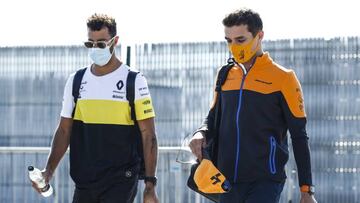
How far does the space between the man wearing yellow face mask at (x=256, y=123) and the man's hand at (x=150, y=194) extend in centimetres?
51

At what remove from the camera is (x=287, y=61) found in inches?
1147

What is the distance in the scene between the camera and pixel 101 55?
591 cm

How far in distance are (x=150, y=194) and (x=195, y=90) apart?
25.8 meters

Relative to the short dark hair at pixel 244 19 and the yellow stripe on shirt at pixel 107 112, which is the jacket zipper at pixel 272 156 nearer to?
the short dark hair at pixel 244 19

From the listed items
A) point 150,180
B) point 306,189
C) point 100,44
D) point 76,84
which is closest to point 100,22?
point 100,44

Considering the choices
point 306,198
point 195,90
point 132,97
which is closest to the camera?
point 306,198

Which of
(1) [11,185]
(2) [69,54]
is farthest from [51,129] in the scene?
(1) [11,185]

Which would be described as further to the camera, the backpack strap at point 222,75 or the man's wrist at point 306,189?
the backpack strap at point 222,75

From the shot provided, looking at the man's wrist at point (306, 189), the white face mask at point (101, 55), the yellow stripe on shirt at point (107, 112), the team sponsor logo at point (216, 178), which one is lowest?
the man's wrist at point (306, 189)

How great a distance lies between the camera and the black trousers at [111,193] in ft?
18.9

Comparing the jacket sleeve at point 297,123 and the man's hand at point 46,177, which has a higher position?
the jacket sleeve at point 297,123

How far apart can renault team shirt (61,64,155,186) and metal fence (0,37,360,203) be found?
22264mm

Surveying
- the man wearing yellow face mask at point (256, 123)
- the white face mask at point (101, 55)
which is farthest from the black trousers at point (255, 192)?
the white face mask at point (101, 55)

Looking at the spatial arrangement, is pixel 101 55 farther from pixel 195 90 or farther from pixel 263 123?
pixel 195 90
